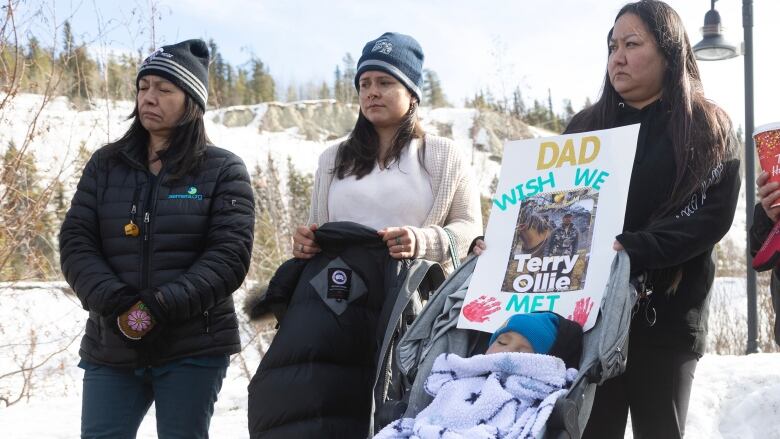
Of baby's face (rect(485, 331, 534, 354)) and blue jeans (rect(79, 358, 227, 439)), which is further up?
baby's face (rect(485, 331, 534, 354))

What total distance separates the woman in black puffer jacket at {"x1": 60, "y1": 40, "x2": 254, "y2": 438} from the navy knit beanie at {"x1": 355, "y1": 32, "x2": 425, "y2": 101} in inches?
28.1

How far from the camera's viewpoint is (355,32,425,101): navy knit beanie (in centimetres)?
329

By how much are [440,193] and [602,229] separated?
2.60 ft

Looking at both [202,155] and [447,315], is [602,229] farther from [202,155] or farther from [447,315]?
[202,155]

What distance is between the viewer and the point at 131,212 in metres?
3.07

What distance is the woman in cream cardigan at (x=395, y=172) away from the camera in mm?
3217

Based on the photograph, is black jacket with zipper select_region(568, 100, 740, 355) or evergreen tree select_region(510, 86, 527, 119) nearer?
black jacket with zipper select_region(568, 100, 740, 355)

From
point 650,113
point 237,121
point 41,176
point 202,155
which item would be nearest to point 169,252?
point 202,155

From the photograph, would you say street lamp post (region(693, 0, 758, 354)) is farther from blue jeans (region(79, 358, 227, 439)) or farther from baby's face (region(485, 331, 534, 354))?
Answer: blue jeans (region(79, 358, 227, 439))

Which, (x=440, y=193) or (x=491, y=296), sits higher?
(x=440, y=193)

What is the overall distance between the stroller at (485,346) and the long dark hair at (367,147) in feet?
2.15

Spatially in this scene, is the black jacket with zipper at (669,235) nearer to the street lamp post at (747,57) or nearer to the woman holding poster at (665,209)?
the woman holding poster at (665,209)

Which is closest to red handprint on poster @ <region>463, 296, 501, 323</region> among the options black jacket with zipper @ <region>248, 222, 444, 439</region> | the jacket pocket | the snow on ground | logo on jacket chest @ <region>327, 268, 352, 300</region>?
black jacket with zipper @ <region>248, 222, 444, 439</region>

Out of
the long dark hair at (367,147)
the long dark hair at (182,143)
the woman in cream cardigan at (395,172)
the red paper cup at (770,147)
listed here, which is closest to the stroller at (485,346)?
the woman in cream cardigan at (395,172)
